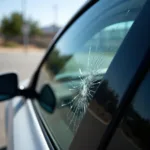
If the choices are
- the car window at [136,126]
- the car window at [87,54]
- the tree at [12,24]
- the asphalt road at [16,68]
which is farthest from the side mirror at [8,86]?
the tree at [12,24]

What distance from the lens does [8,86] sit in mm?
2482

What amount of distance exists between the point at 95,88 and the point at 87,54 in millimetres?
326

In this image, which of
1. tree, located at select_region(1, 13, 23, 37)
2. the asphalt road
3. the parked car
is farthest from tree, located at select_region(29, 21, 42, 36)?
the parked car

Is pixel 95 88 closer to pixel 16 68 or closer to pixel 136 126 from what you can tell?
pixel 136 126

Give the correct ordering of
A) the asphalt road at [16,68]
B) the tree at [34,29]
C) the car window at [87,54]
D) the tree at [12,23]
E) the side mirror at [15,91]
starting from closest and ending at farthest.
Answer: the car window at [87,54]
the side mirror at [15,91]
the asphalt road at [16,68]
the tree at [12,23]
the tree at [34,29]

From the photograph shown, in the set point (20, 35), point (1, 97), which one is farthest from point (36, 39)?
point (1, 97)

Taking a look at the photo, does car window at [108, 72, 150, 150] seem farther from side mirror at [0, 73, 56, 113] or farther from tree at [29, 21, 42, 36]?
tree at [29, 21, 42, 36]

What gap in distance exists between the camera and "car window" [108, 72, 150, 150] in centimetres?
103

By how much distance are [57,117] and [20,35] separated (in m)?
65.3

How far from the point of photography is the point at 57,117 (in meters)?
1.98

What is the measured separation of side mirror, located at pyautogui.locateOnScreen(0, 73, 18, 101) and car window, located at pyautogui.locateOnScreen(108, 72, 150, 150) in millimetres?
1493

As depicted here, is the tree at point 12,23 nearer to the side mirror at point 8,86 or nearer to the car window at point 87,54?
the side mirror at point 8,86

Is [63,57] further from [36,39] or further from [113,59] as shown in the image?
[36,39]

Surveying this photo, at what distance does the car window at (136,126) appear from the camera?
1028 mm
